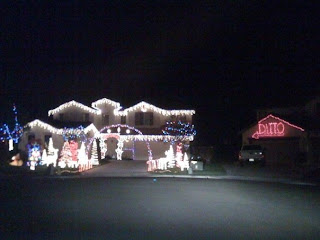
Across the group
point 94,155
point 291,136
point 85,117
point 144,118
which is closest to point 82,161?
point 94,155

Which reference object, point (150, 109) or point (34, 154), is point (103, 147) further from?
point (34, 154)

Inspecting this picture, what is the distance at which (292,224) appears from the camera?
13.7 meters

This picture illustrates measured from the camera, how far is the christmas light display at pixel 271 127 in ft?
144

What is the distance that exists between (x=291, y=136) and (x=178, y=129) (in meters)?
12.2

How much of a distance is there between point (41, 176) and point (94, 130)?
17691 millimetres

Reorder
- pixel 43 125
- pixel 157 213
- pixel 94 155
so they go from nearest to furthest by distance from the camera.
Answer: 1. pixel 157 213
2. pixel 94 155
3. pixel 43 125

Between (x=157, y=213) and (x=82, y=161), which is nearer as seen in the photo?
(x=157, y=213)

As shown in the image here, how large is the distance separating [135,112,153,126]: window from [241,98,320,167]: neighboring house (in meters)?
10.9

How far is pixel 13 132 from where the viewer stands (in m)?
46.3

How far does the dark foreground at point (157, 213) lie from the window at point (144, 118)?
30.2 metres

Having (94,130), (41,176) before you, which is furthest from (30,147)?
(94,130)

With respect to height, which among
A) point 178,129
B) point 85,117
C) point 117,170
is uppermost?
point 85,117

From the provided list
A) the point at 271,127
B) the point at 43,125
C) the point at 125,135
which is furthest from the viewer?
the point at 125,135

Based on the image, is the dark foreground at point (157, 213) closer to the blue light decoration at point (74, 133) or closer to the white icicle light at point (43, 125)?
the blue light decoration at point (74, 133)
